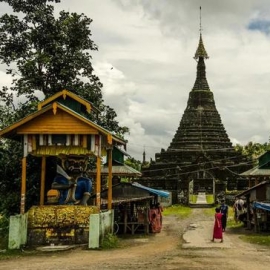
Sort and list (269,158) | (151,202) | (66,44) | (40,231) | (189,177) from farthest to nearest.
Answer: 1. (189,177)
2. (269,158)
3. (151,202)
4. (66,44)
5. (40,231)

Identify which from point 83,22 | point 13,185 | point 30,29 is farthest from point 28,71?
point 13,185

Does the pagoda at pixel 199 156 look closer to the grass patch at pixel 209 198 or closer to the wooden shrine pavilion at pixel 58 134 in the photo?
the grass patch at pixel 209 198

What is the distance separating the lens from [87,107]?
17750 millimetres

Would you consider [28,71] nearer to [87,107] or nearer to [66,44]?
[66,44]

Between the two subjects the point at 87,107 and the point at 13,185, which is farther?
the point at 13,185

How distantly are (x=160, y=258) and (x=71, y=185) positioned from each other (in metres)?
5.17

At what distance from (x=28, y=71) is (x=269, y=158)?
13746 mm

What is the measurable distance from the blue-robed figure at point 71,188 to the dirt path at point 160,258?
7.44 feet

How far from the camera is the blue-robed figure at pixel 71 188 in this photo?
17.0 meters

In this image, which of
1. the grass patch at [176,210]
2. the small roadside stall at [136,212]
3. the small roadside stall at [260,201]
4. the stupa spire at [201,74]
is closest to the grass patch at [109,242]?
the small roadside stall at [136,212]

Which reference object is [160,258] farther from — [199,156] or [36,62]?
[199,156]

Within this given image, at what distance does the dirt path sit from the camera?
468 inches

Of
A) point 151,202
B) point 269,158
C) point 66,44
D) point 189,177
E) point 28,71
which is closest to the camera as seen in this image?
point 28,71

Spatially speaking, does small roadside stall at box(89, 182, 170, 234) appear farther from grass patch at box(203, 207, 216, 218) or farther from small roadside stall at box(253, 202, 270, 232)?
grass patch at box(203, 207, 216, 218)
